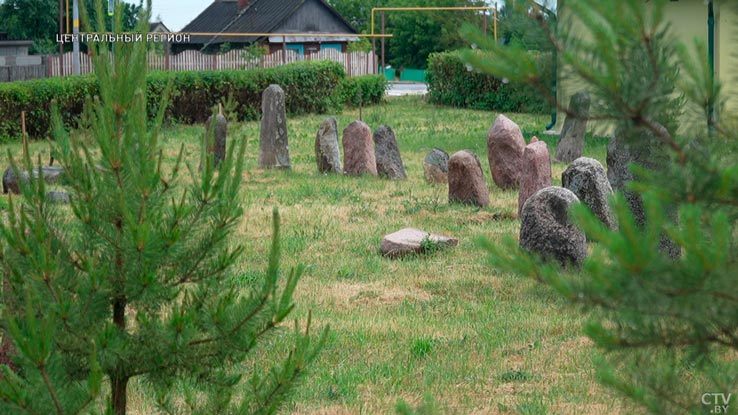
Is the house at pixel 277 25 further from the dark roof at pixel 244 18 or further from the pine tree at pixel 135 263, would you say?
the pine tree at pixel 135 263

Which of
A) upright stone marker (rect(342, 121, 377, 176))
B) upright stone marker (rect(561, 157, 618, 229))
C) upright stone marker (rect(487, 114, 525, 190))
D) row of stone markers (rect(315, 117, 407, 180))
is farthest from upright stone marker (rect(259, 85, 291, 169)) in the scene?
upright stone marker (rect(561, 157, 618, 229))

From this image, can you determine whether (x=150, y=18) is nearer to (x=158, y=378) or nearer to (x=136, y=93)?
(x=136, y=93)

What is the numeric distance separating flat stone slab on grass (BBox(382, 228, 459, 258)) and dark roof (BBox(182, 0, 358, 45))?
3974 centimetres

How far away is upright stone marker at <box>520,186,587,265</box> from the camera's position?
9703 mm

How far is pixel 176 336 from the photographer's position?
383 cm

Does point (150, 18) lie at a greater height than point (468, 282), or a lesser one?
greater

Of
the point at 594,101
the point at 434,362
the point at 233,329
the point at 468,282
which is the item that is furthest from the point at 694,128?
the point at 468,282

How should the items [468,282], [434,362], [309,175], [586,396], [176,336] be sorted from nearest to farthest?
[176,336] < [586,396] < [434,362] < [468,282] < [309,175]

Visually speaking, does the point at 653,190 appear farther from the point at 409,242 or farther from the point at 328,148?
the point at 328,148

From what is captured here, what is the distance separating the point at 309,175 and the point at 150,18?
12.7 metres

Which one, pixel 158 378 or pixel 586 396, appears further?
pixel 586 396

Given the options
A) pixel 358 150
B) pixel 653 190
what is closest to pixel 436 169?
pixel 358 150

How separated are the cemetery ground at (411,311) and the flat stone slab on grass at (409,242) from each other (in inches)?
4.7

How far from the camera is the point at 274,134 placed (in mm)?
17469
